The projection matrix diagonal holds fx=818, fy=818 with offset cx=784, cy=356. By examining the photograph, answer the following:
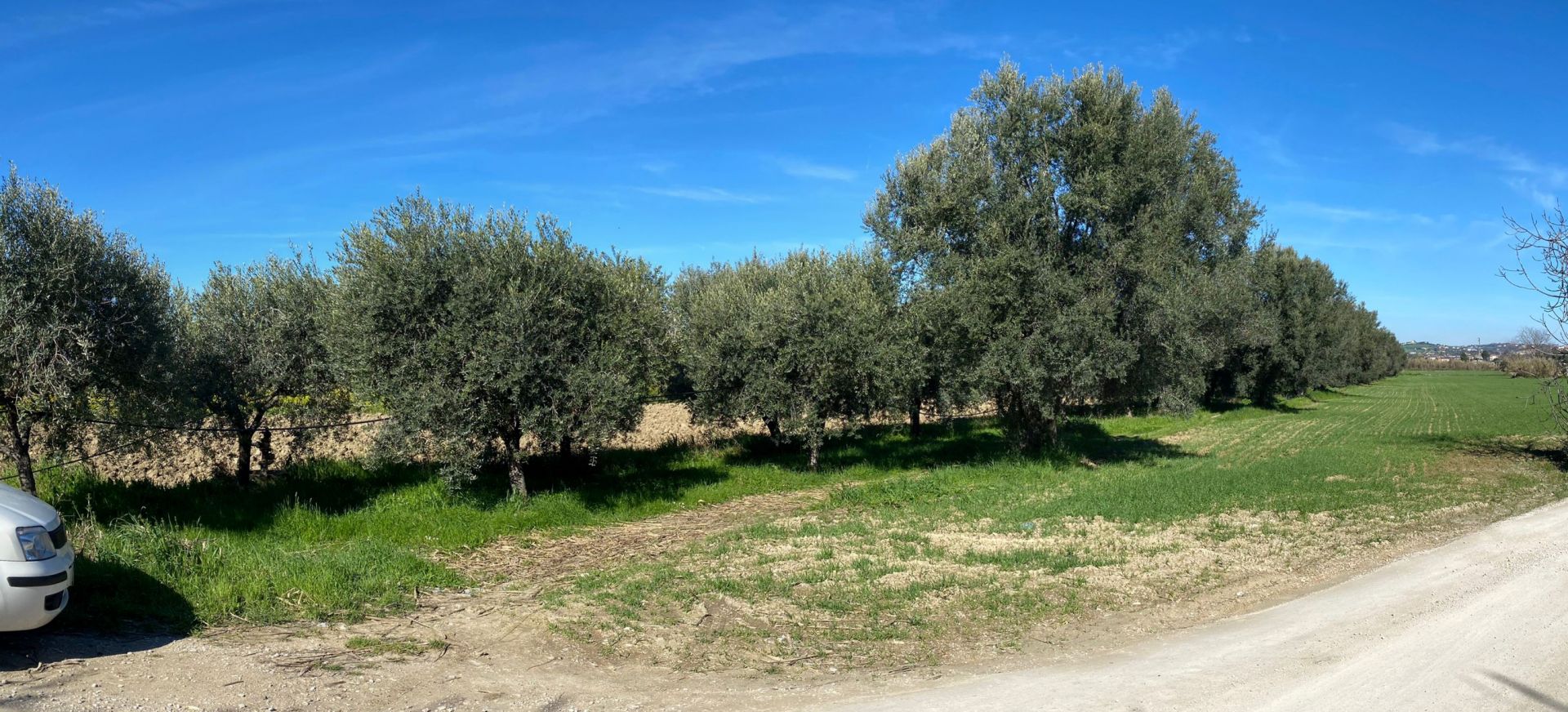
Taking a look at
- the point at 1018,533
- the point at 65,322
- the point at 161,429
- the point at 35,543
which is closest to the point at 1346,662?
the point at 1018,533

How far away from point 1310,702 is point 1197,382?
52.7 feet

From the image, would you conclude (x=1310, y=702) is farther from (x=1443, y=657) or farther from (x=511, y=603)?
(x=511, y=603)

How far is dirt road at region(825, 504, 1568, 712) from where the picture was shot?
616 centimetres

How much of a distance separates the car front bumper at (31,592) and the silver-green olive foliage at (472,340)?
708 cm

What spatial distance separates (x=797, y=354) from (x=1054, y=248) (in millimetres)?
6646

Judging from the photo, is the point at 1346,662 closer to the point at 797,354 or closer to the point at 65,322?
the point at 797,354


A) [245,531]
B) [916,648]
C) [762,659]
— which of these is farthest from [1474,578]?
[245,531]

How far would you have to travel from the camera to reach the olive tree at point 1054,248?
1869 centimetres

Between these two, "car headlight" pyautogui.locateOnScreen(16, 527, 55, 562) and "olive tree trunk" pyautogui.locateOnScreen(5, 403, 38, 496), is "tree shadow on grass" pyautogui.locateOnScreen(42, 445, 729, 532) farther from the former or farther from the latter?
"car headlight" pyautogui.locateOnScreen(16, 527, 55, 562)

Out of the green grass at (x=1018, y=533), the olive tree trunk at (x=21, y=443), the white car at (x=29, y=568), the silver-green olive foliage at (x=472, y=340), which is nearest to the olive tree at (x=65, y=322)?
the olive tree trunk at (x=21, y=443)

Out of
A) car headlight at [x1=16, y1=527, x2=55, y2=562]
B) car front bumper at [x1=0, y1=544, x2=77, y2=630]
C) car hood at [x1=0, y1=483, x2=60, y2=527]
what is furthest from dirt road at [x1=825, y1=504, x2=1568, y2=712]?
car hood at [x1=0, y1=483, x2=60, y2=527]

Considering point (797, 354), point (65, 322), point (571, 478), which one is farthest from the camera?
point (797, 354)

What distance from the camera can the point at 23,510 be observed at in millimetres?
6383

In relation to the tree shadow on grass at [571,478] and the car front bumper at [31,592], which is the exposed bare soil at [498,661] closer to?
the car front bumper at [31,592]
